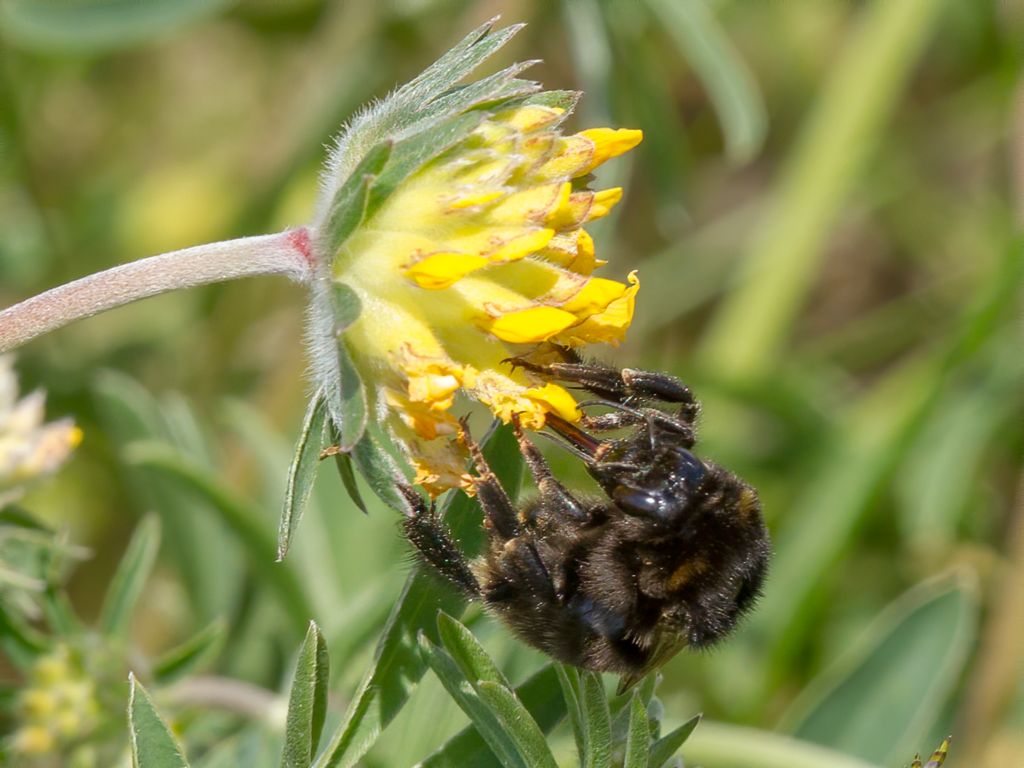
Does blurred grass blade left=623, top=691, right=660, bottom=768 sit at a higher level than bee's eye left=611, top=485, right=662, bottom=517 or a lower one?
lower

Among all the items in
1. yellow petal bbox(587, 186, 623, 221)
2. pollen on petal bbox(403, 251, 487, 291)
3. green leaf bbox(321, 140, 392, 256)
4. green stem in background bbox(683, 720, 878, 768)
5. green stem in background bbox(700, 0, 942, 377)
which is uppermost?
green leaf bbox(321, 140, 392, 256)

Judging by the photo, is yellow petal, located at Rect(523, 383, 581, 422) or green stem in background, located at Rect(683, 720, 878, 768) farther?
green stem in background, located at Rect(683, 720, 878, 768)

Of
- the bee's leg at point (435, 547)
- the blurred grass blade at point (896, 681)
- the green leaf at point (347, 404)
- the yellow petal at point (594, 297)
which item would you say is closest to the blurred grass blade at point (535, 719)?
the bee's leg at point (435, 547)

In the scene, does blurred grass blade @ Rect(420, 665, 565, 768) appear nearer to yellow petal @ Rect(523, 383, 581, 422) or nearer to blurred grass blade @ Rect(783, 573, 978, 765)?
yellow petal @ Rect(523, 383, 581, 422)

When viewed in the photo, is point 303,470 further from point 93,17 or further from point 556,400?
point 93,17

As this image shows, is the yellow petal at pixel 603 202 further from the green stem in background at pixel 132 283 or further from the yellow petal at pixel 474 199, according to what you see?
the green stem in background at pixel 132 283

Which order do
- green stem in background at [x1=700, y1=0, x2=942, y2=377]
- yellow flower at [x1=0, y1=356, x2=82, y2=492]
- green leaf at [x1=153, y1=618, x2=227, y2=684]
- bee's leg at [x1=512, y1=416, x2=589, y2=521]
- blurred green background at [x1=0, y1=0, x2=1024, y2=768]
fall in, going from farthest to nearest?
1. green stem in background at [x1=700, y1=0, x2=942, y2=377]
2. blurred green background at [x1=0, y1=0, x2=1024, y2=768]
3. green leaf at [x1=153, y1=618, x2=227, y2=684]
4. yellow flower at [x1=0, y1=356, x2=82, y2=492]
5. bee's leg at [x1=512, y1=416, x2=589, y2=521]

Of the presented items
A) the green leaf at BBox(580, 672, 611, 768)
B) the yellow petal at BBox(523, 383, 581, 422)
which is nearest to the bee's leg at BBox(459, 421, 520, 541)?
the yellow petal at BBox(523, 383, 581, 422)
